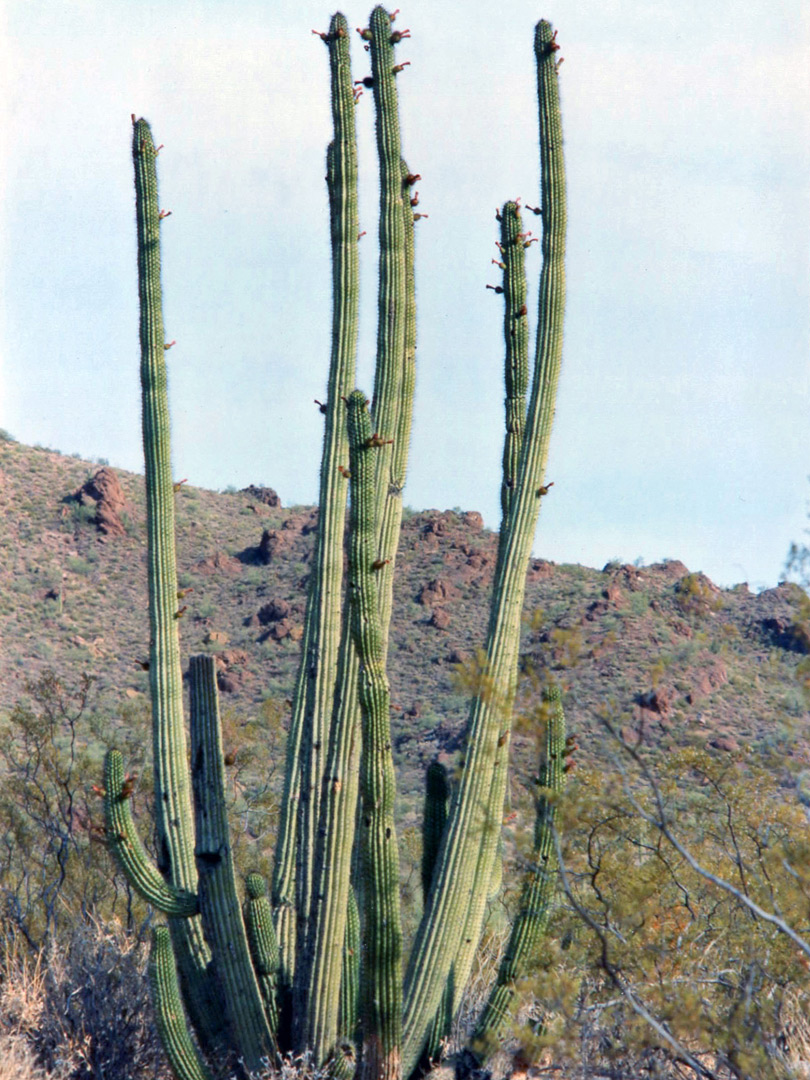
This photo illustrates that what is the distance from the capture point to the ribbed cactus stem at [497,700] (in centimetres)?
723

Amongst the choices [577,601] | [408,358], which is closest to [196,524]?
[577,601]

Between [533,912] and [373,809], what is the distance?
1.55 m

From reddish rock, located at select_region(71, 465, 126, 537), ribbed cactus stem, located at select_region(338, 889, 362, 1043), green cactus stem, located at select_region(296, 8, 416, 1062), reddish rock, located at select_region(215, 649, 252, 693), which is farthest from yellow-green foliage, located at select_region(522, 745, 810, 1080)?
reddish rock, located at select_region(71, 465, 126, 537)

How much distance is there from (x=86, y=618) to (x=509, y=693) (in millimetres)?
25893

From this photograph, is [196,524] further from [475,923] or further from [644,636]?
[475,923]

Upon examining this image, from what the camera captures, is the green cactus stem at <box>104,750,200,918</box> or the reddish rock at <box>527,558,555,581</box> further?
the reddish rock at <box>527,558,555,581</box>

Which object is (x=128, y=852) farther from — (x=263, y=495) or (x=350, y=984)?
(x=263, y=495)

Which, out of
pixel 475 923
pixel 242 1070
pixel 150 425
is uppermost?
pixel 150 425

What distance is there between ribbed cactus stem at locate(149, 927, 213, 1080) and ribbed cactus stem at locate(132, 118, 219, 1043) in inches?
7.4

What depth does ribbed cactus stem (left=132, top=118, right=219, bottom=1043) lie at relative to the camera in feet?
24.2

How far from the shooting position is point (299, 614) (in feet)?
102

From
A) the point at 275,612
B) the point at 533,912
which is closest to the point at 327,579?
the point at 533,912

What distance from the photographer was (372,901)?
6.55 meters

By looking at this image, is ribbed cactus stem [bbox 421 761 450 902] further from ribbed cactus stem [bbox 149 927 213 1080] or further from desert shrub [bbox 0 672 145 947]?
desert shrub [bbox 0 672 145 947]
